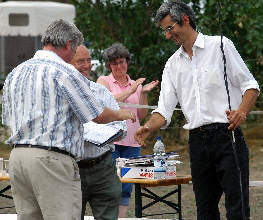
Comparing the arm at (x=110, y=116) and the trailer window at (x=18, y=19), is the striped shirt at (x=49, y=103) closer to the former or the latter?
the arm at (x=110, y=116)

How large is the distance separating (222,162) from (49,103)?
131 cm

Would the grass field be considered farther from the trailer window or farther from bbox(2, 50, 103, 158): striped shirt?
the trailer window

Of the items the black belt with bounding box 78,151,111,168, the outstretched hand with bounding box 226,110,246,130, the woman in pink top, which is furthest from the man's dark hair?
the woman in pink top

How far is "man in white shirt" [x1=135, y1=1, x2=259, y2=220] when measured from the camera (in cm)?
525

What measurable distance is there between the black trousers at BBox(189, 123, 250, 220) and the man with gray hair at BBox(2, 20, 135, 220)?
2.91 ft

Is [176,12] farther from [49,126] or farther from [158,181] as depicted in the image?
[158,181]

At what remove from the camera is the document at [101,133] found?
5148 millimetres

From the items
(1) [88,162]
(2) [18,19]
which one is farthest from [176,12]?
(2) [18,19]

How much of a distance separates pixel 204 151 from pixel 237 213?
427 mm

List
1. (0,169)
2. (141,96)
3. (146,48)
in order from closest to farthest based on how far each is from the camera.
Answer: (141,96)
(0,169)
(146,48)

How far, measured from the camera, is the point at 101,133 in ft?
17.1

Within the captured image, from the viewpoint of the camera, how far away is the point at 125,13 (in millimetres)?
13523

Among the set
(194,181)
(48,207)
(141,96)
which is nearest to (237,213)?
(194,181)

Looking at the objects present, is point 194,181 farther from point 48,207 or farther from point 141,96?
point 141,96
